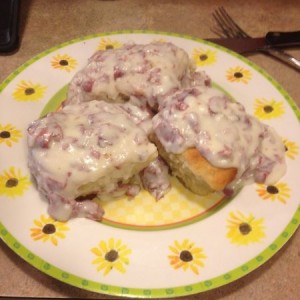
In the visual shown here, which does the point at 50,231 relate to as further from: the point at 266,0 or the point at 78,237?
the point at 266,0

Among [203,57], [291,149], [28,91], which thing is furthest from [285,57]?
[28,91]

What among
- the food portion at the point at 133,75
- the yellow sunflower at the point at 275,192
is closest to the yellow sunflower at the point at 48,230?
the food portion at the point at 133,75

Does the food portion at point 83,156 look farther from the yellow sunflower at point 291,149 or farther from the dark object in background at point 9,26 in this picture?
the dark object in background at point 9,26

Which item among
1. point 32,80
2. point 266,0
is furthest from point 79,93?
point 266,0

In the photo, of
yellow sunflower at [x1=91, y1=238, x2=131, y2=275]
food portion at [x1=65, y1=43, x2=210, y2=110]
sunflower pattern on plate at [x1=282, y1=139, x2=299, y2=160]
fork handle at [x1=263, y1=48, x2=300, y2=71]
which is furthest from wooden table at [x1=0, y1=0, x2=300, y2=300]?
yellow sunflower at [x1=91, y1=238, x2=131, y2=275]

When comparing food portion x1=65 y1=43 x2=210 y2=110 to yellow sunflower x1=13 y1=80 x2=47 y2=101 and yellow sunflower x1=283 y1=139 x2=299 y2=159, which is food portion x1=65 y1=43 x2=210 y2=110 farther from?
yellow sunflower x1=283 y1=139 x2=299 y2=159
